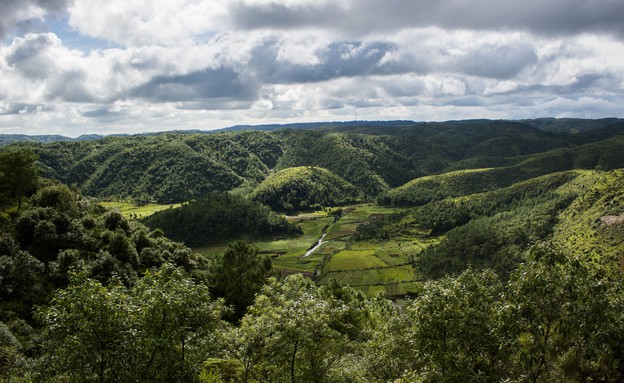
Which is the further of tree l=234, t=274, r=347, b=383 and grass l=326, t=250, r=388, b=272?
grass l=326, t=250, r=388, b=272

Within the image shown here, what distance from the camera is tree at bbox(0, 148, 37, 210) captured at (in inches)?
2702

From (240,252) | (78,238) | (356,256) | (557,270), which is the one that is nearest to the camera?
(557,270)

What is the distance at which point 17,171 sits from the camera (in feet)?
229

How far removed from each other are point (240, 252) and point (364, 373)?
2012 inches

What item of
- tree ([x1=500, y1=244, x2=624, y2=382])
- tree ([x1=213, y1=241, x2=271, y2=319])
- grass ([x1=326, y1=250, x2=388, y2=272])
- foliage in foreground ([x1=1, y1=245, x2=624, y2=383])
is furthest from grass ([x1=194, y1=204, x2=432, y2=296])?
tree ([x1=500, y1=244, x2=624, y2=382])

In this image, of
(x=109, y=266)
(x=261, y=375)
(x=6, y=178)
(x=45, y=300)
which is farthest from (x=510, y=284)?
(x=6, y=178)

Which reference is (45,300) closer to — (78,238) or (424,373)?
(78,238)

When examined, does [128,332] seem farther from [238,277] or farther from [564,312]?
[238,277]

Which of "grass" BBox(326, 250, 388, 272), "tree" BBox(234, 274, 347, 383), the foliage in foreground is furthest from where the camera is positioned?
"grass" BBox(326, 250, 388, 272)

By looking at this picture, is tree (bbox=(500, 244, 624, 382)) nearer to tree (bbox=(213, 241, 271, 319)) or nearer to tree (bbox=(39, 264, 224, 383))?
tree (bbox=(39, 264, 224, 383))

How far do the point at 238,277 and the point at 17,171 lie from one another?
44.0 m

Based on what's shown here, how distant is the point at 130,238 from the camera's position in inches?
2884

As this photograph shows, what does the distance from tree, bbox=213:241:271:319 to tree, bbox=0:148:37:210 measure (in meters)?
36.1

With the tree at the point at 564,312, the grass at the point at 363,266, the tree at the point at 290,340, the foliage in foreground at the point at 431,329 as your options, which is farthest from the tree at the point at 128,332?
the grass at the point at 363,266
